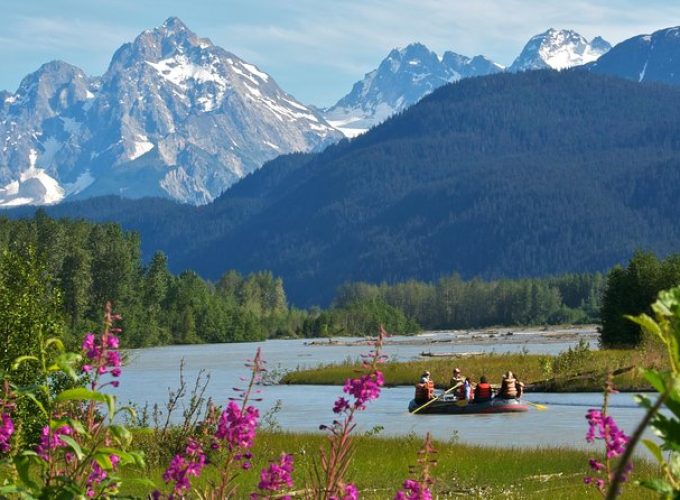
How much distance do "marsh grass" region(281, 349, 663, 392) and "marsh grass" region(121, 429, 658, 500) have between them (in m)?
21.9

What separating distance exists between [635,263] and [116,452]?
79.5 m

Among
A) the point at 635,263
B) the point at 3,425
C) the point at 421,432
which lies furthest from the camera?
the point at 635,263

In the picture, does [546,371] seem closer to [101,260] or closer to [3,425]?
[3,425]

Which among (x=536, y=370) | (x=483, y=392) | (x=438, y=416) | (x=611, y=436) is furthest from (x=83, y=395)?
(x=536, y=370)

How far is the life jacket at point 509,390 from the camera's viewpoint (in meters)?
45.3

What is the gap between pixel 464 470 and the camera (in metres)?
24.8

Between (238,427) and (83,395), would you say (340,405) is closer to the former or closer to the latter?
(238,427)

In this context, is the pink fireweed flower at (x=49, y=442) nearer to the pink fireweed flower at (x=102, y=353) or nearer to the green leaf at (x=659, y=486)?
the pink fireweed flower at (x=102, y=353)

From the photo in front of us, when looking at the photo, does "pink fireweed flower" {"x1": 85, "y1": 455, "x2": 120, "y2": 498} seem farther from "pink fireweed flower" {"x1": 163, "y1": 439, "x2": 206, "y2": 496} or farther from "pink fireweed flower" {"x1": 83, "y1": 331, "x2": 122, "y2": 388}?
"pink fireweed flower" {"x1": 83, "y1": 331, "x2": 122, "y2": 388}

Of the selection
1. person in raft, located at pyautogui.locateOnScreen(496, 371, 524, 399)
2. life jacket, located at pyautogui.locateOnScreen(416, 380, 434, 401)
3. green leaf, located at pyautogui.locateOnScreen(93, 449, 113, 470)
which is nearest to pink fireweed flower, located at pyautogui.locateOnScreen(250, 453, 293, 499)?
green leaf, located at pyautogui.locateOnScreen(93, 449, 113, 470)

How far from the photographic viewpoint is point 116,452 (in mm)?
4629

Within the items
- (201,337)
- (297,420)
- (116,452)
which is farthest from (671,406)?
(201,337)

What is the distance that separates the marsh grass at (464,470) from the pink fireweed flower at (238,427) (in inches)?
446

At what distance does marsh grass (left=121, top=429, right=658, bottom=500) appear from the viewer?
19859 mm
